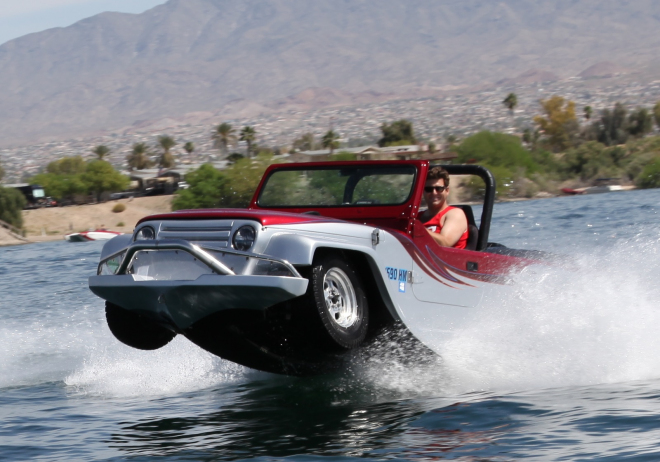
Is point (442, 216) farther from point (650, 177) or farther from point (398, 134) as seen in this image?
point (398, 134)

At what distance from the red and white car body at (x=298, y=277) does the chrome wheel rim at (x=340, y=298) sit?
1cm

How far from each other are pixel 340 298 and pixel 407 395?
3.59 ft

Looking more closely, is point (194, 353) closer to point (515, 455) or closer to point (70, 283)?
point (515, 455)

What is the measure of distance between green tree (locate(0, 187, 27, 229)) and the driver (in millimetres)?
65256

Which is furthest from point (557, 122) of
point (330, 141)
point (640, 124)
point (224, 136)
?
point (224, 136)

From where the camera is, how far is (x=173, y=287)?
21.3 feet

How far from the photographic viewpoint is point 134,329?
7.52 meters

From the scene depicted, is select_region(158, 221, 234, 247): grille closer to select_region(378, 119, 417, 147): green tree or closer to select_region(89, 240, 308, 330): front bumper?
select_region(89, 240, 308, 330): front bumper

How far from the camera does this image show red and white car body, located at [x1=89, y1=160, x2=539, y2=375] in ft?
21.1

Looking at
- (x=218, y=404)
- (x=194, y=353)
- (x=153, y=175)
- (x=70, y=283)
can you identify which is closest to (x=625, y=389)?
(x=218, y=404)

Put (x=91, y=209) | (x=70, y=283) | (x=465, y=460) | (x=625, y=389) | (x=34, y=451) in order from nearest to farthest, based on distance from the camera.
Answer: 1. (x=465, y=460)
2. (x=34, y=451)
3. (x=625, y=389)
4. (x=70, y=283)
5. (x=91, y=209)

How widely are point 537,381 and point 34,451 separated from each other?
3875 millimetres

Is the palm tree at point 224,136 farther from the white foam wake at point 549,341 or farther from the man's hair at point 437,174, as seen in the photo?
the man's hair at point 437,174

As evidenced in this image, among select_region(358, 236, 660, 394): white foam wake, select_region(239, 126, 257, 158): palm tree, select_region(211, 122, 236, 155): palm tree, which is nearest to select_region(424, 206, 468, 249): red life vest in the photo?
select_region(358, 236, 660, 394): white foam wake
